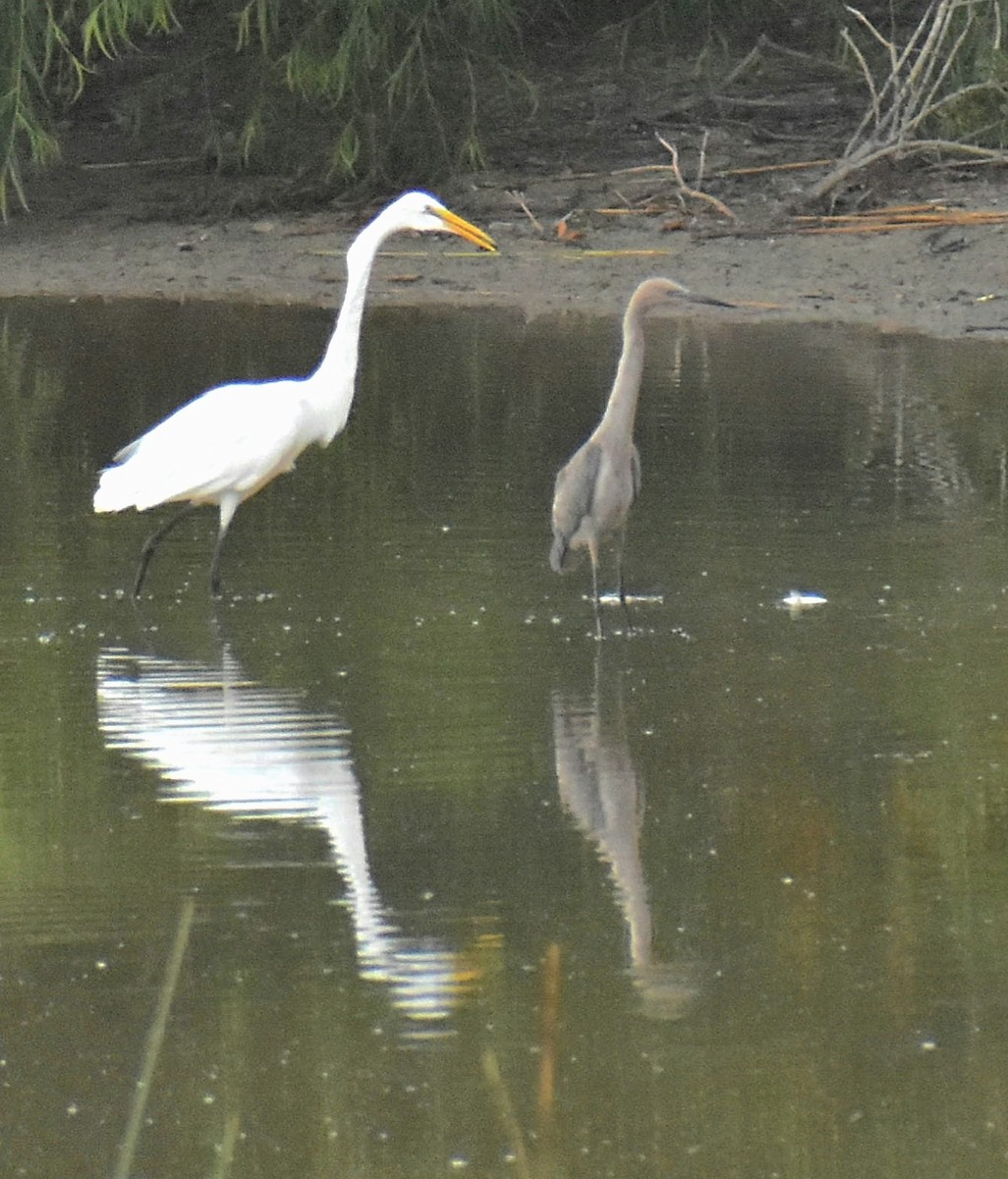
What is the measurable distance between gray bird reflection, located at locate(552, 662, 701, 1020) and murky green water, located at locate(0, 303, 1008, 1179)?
0.02 meters

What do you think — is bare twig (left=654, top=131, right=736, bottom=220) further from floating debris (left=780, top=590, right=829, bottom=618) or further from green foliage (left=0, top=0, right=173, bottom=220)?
floating debris (left=780, top=590, right=829, bottom=618)

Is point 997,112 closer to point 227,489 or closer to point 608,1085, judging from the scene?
point 227,489

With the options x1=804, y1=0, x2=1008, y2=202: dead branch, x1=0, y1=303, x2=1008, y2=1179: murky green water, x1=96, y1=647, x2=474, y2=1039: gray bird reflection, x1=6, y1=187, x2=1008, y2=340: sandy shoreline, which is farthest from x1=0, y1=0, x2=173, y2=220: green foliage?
x1=96, y1=647, x2=474, y2=1039: gray bird reflection

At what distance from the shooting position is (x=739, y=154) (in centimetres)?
1842

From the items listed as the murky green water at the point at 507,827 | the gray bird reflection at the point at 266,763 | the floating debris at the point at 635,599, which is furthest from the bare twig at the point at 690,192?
the gray bird reflection at the point at 266,763

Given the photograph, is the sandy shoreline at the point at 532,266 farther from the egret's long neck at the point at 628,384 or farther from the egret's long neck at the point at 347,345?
the egret's long neck at the point at 628,384

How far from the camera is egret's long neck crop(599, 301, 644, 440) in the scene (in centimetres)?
825

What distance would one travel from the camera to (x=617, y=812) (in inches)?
238

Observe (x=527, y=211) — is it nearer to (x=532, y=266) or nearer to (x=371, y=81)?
(x=532, y=266)

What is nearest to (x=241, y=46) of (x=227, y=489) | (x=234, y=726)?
(x=227, y=489)

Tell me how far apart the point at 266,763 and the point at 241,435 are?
2.57m

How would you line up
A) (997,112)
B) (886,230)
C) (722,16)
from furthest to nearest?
1. (722,16)
2. (997,112)
3. (886,230)

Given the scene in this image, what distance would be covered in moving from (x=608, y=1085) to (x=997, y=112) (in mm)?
14688

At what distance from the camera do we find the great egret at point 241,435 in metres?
8.80
